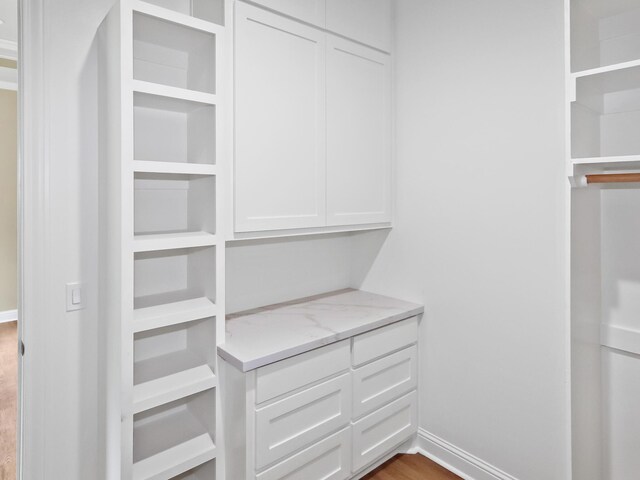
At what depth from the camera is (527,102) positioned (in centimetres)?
181

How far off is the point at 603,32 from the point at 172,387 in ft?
7.25

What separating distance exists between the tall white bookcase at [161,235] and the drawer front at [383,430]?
2.33 ft

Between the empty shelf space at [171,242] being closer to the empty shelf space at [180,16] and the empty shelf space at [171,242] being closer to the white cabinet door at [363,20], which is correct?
the empty shelf space at [180,16]

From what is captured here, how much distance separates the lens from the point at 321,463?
1.80 m

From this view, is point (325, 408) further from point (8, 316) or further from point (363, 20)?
point (8, 316)

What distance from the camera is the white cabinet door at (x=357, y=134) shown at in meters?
2.03

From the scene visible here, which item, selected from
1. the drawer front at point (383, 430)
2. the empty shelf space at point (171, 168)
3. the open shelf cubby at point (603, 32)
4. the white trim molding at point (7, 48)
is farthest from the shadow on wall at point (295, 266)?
the white trim molding at point (7, 48)

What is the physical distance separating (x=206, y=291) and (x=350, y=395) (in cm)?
83

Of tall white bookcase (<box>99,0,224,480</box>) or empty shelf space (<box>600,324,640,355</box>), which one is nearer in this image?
tall white bookcase (<box>99,0,224,480</box>)

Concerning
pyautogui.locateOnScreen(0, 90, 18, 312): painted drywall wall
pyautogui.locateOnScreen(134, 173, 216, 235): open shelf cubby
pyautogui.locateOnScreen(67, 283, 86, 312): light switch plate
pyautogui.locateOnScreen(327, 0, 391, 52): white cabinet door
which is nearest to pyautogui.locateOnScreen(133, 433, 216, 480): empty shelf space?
pyautogui.locateOnScreen(67, 283, 86, 312): light switch plate

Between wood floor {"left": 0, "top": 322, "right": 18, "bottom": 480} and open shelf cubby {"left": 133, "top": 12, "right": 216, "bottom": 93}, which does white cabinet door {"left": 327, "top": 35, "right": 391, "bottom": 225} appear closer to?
open shelf cubby {"left": 133, "top": 12, "right": 216, "bottom": 93}

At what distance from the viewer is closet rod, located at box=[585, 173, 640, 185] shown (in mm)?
1300

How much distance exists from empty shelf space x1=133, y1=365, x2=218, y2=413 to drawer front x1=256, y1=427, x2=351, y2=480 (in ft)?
1.41

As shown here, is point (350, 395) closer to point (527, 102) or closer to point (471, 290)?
point (471, 290)
